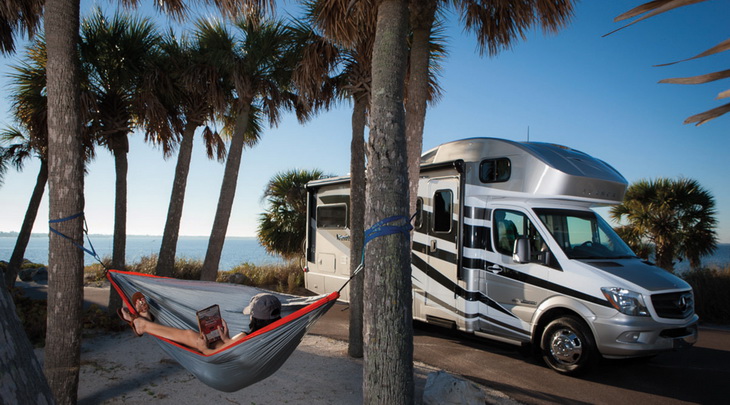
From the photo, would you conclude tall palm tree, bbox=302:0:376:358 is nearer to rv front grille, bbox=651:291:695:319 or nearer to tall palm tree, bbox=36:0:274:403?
tall palm tree, bbox=36:0:274:403

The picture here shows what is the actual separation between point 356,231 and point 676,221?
37.2 feet

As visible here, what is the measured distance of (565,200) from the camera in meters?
6.60

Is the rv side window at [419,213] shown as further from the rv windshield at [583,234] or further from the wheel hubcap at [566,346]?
the wheel hubcap at [566,346]

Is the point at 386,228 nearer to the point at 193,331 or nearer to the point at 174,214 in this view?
the point at 193,331

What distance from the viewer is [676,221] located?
1276cm

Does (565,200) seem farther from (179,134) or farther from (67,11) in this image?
(179,134)

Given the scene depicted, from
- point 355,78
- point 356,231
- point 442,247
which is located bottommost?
point 442,247

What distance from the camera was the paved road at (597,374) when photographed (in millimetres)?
5251

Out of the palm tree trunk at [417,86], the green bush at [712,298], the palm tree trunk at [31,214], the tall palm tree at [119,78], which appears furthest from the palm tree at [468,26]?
the palm tree trunk at [31,214]

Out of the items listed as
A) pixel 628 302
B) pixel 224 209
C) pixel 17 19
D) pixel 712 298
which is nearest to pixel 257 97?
pixel 224 209

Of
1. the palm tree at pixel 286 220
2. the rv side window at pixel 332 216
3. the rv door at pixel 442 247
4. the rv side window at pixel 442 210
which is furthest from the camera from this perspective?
the palm tree at pixel 286 220

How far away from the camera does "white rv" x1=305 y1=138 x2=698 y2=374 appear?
5602 mm

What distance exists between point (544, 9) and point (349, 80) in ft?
10.00

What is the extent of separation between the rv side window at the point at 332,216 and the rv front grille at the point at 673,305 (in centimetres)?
546
